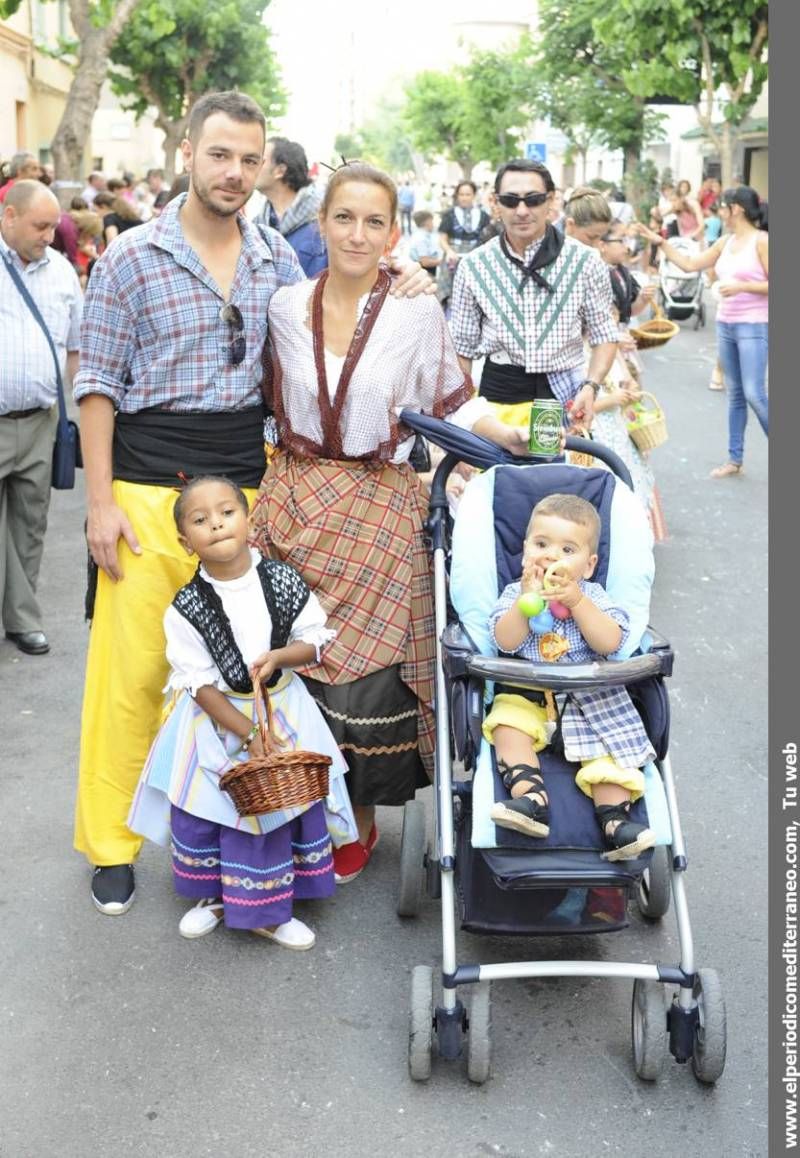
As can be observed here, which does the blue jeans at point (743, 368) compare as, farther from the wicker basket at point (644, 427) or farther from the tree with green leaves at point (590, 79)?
the tree with green leaves at point (590, 79)

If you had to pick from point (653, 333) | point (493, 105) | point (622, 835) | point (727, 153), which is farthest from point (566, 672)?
point (493, 105)

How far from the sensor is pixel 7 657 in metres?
6.77

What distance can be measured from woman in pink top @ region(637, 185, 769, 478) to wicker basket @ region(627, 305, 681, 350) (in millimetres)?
1692

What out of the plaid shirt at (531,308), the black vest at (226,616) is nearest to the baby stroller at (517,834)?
the black vest at (226,616)

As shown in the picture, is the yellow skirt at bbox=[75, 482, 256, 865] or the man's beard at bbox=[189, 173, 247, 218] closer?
the man's beard at bbox=[189, 173, 247, 218]

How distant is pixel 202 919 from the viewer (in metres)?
4.23

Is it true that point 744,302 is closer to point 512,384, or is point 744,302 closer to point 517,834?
point 512,384

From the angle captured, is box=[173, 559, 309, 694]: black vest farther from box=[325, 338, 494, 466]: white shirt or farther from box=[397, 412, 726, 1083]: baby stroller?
box=[325, 338, 494, 466]: white shirt

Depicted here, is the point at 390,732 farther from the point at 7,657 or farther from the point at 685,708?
the point at 7,657

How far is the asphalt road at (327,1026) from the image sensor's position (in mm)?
3303

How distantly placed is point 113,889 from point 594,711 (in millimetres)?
1718

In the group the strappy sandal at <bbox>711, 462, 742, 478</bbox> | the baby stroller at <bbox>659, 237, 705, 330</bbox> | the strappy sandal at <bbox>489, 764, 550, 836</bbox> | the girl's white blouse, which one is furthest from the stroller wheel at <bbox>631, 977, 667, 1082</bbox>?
the baby stroller at <bbox>659, 237, 705, 330</bbox>

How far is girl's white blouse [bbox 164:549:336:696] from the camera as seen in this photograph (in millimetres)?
3932
